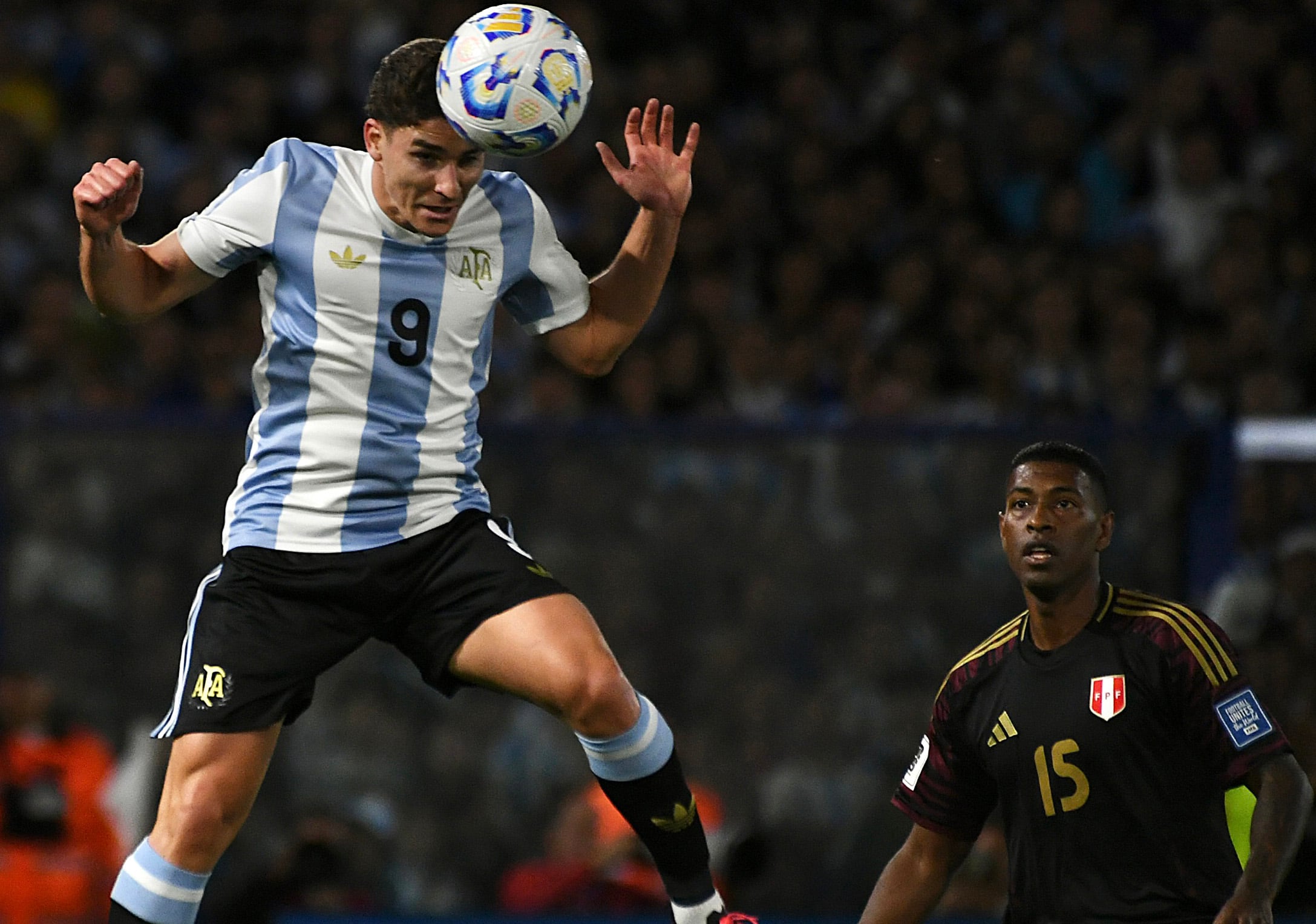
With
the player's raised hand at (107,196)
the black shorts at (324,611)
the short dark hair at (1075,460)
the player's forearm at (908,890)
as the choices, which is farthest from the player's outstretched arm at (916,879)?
the player's raised hand at (107,196)

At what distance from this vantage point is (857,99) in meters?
10.8

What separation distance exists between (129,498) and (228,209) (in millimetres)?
4428

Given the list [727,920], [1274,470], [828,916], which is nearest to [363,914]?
[828,916]

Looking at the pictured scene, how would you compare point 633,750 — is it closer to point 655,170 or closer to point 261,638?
point 261,638

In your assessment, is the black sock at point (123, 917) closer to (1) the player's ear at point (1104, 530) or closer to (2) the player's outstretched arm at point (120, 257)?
(2) the player's outstretched arm at point (120, 257)

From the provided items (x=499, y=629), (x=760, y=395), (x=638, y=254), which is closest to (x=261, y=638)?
(x=499, y=629)

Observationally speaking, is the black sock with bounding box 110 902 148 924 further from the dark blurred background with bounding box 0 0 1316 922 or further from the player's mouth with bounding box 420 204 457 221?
the dark blurred background with bounding box 0 0 1316 922

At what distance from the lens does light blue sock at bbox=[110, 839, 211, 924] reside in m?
4.35

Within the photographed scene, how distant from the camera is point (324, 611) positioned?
4.55 meters

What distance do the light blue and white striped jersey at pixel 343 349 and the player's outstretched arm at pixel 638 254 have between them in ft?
1.12

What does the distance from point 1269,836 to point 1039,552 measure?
2.66ft

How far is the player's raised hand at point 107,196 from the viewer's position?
171 inches

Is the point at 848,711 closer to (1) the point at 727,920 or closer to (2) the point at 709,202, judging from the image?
(2) the point at 709,202

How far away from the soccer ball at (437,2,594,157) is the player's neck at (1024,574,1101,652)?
156 cm
